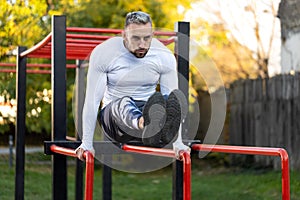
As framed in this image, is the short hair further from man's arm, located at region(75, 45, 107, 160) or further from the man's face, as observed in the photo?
man's arm, located at region(75, 45, 107, 160)

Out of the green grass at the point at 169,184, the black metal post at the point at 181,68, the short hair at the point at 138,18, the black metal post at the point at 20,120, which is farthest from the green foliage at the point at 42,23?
the short hair at the point at 138,18

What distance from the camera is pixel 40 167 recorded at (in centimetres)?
1027

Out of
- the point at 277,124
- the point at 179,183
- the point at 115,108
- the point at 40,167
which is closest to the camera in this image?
the point at 115,108

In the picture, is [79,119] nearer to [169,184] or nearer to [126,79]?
[126,79]

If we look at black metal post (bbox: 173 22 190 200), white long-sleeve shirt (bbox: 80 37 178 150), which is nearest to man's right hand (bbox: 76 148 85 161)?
white long-sleeve shirt (bbox: 80 37 178 150)

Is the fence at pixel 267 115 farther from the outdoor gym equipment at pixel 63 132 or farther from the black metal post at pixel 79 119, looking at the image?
the outdoor gym equipment at pixel 63 132

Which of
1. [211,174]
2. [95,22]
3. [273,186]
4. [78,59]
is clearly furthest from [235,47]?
[78,59]

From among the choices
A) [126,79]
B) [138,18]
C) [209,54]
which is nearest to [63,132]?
[126,79]

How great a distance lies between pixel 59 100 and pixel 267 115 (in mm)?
5082

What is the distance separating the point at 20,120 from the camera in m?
5.62

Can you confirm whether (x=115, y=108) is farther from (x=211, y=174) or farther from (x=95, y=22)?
(x=95, y=22)

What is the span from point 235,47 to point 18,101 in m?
9.13

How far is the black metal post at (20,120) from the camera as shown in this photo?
555 cm

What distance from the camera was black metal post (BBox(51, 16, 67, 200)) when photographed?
4289 mm
